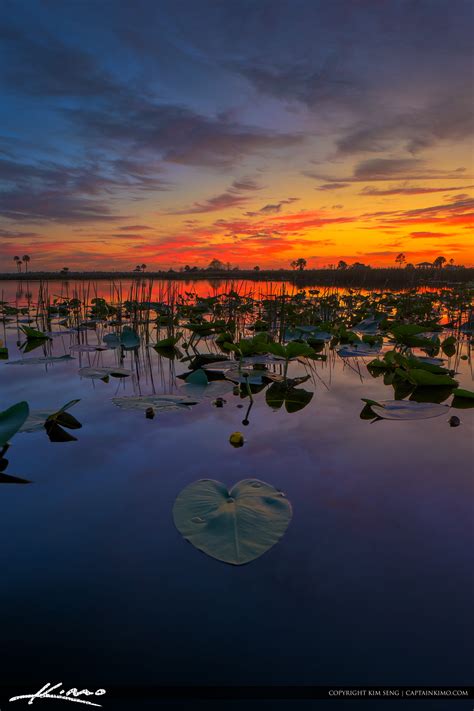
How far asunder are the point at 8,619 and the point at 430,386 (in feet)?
10.9

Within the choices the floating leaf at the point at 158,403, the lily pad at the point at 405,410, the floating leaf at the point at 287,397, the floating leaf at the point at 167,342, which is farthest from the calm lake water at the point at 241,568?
the floating leaf at the point at 167,342

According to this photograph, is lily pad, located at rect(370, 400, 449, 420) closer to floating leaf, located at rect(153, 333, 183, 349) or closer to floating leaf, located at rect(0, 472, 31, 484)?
floating leaf, located at rect(0, 472, 31, 484)

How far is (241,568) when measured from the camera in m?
1.17

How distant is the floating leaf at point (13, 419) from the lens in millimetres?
1568

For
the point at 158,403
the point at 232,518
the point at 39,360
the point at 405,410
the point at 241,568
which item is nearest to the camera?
the point at 241,568

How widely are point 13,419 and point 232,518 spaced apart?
107cm

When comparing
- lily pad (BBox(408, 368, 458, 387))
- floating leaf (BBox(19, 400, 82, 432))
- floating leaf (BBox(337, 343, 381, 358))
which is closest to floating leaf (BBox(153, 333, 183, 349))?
floating leaf (BBox(337, 343, 381, 358))

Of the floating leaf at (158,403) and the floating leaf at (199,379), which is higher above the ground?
the floating leaf at (199,379)

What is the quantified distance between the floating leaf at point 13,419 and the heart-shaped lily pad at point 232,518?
754 mm

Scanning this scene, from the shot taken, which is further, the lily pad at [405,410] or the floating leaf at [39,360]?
the floating leaf at [39,360]

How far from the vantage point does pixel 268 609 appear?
1034 millimetres

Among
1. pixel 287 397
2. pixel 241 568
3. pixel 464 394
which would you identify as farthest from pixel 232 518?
pixel 464 394

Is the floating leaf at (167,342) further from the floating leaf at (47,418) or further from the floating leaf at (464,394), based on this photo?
the floating leaf at (464,394)
